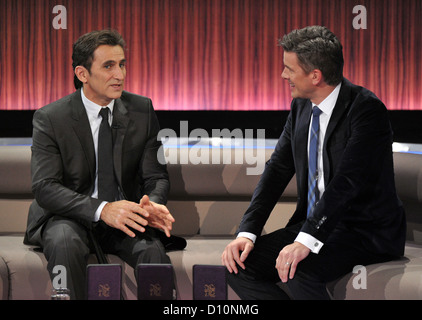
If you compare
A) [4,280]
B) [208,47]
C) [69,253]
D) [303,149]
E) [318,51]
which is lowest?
[4,280]

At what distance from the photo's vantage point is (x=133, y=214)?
186 centimetres

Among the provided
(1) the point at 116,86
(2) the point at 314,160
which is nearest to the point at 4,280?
(1) the point at 116,86

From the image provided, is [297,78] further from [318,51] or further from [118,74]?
[118,74]

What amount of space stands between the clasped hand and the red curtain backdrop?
3.60 metres

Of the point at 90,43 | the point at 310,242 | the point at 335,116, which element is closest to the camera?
the point at 310,242

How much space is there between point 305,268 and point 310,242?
84 mm

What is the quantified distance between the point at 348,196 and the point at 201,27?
3.91 m

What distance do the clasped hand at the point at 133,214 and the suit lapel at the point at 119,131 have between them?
0.67 ft

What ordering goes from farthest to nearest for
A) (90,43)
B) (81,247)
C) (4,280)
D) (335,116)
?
(90,43), (4,280), (81,247), (335,116)

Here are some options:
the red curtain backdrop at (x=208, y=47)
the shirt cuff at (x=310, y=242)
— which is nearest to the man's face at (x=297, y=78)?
the shirt cuff at (x=310, y=242)

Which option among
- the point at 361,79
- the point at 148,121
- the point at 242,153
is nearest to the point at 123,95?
the point at 148,121

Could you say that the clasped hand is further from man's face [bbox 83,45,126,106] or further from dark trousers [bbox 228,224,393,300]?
man's face [bbox 83,45,126,106]

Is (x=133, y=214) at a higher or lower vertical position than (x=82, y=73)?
lower
